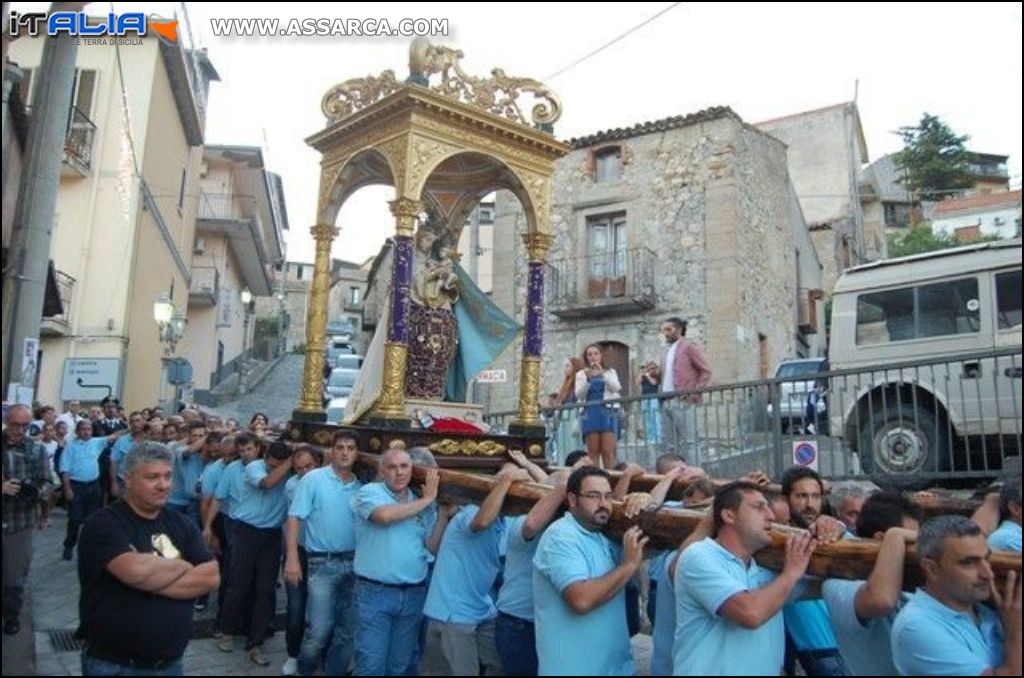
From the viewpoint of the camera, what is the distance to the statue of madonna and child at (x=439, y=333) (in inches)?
290

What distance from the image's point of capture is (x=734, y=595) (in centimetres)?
301

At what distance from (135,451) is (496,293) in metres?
17.2

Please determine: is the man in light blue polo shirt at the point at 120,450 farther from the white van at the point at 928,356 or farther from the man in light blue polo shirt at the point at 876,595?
the man in light blue polo shirt at the point at 876,595

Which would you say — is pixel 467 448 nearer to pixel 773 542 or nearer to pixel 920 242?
pixel 773 542

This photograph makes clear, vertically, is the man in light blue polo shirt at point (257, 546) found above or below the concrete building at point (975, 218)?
below

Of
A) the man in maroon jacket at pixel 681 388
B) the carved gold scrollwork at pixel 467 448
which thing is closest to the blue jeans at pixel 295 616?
the carved gold scrollwork at pixel 467 448

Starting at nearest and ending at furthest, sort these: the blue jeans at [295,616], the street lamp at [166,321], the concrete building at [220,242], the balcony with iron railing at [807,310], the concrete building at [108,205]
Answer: the blue jeans at [295,616], the street lamp at [166,321], the concrete building at [108,205], the balcony with iron railing at [807,310], the concrete building at [220,242]

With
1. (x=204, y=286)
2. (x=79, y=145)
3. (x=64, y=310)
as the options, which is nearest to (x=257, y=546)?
(x=64, y=310)

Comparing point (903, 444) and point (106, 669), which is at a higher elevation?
point (903, 444)

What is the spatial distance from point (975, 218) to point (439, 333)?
28137 millimetres

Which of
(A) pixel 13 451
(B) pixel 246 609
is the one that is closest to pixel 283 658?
(B) pixel 246 609

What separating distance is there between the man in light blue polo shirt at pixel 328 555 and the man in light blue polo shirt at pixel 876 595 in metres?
2.78

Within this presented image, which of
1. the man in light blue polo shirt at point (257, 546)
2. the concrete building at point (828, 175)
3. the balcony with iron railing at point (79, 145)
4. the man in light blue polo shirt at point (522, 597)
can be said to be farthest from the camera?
the concrete building at point (828, 175)

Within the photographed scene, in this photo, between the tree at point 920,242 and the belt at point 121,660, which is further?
the tree at point 920,242
